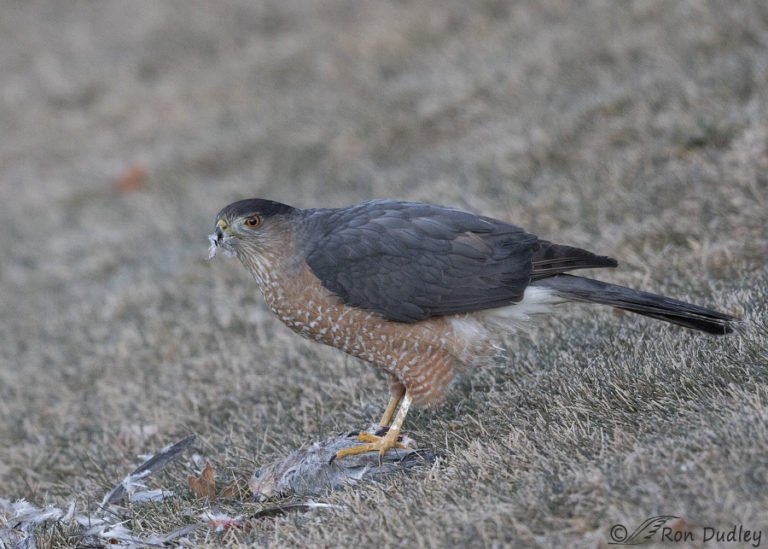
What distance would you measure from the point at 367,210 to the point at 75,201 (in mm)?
7438

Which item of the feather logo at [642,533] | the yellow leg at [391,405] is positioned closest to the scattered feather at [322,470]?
the yellow leg at [391,405]

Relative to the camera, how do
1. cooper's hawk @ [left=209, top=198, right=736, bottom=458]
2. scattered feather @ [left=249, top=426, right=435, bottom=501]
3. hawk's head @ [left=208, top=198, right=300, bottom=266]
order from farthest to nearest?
1. hawk's head @ [left=208, top=198, right=300, bottom=266]
2. cooper's hawk @ [left=209, top=198, right=736, bottom=458]
3. scattered feather @ [left=249, top=426, right=435, bottom=501]

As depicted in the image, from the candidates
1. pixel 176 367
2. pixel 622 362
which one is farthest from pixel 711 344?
pixel 176 367

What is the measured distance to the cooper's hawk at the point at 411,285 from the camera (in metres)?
4.02

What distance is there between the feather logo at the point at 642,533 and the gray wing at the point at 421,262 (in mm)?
1448

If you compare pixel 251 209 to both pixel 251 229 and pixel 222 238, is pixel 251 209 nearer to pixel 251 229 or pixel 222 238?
pixel 251 229

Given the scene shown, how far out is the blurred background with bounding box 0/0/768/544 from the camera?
5.30 metres

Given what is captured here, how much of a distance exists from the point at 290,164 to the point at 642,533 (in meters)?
7.48

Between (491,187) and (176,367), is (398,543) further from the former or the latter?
(491,187)

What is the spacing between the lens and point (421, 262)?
13.6ft

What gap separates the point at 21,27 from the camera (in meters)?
16.5
